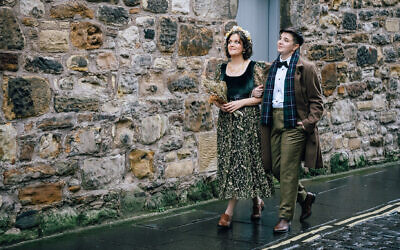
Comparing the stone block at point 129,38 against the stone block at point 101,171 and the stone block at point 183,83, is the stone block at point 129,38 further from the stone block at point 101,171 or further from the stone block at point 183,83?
the stone block at point 101,171

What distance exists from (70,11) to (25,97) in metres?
0.95

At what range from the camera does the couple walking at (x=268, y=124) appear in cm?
572

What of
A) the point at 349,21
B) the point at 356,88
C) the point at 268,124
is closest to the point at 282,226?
the point at 268,124

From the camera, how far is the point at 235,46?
593 cm

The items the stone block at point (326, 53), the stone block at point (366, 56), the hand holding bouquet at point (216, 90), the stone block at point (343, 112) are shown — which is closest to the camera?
the hand holding bouquet at point (216, 90)

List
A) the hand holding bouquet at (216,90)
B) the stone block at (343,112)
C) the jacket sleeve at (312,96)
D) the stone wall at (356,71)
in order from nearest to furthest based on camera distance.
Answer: the jacket sleeve at (312,96), the hand holding bouquet at (216,90), the stone wall at (356,71), the stone block at (343,112)

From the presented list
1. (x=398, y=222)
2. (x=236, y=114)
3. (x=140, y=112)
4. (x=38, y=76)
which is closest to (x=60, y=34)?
(x=38, y=76)

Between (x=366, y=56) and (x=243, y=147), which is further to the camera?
(x=366, y=56)

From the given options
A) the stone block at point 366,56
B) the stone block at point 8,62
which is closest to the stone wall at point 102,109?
the stone block at point 8,62

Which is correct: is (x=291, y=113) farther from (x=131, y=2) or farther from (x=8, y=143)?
(x=8, y=143)

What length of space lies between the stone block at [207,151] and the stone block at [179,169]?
0.18m

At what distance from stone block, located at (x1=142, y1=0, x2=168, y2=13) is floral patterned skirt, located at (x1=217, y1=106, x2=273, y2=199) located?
1448 millimetres

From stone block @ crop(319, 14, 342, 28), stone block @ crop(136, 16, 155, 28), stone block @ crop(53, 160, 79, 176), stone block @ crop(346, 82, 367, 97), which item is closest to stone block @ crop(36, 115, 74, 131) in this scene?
stone block @ crop(53, 160, 79, 176)

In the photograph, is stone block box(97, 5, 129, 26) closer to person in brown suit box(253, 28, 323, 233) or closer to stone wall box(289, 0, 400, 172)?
person in brown suit box(253, 28, 323, 233)
